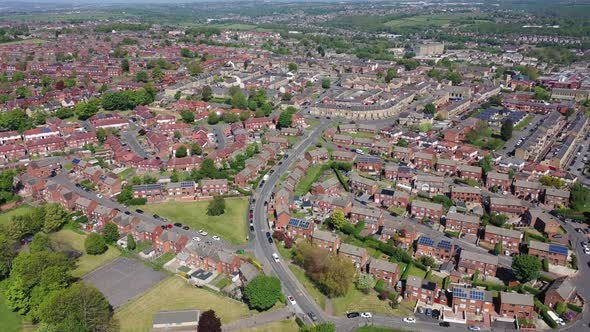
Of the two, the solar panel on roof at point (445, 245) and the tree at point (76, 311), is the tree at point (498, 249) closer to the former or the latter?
the solar panel on roof at point (445, 245)

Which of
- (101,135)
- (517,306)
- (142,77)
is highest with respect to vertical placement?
(142,77)

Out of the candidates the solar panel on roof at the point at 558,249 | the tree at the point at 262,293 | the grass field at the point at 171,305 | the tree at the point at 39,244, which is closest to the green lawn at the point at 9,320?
the tree at the point at 39,244

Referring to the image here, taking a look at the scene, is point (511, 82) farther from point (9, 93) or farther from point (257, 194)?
point (9, 93)

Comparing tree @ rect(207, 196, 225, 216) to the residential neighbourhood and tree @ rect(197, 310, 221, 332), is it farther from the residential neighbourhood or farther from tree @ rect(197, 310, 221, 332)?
tree @ rect(197, 310, 221, 332)

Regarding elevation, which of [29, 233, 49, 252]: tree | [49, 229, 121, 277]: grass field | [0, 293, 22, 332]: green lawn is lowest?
[0, 293, 22, 332]: green lawn

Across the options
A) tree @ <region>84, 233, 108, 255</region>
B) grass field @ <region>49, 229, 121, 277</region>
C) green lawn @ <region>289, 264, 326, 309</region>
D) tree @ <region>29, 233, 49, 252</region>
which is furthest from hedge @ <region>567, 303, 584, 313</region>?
tree @ <region>29, 233, 49, 252</region>

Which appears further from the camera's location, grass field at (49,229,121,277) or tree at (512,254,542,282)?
grass field at (49,229,121,277)

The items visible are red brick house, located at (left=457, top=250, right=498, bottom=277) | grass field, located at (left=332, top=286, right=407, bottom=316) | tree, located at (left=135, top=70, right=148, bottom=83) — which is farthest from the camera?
tree, located at (left=135, top=70, right=148, bottom=83)

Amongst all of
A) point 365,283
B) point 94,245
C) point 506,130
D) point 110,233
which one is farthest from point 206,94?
point 365,283

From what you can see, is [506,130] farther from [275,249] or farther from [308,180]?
[275,249]
